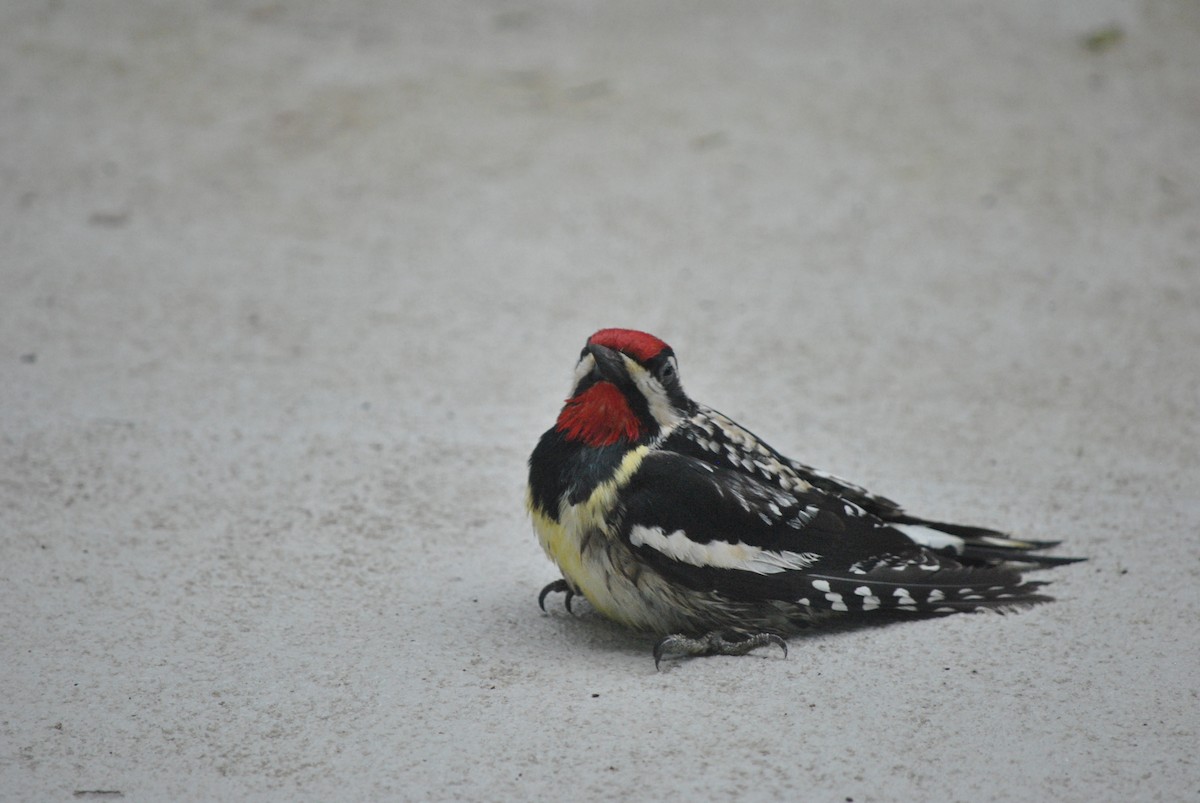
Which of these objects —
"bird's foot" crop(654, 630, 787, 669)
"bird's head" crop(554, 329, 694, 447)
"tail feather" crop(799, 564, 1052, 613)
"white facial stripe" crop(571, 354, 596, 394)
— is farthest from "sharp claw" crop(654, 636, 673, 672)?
"white facial stripe" crop(571, 354, 596, 394)

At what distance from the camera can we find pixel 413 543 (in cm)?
351

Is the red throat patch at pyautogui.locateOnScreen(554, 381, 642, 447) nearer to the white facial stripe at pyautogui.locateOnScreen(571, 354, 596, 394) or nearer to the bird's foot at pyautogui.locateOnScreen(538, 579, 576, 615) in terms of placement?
the white facial stripe at pyautogui.locateOnScreen(571, 354, 596, 394)

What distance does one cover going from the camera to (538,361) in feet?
15.6

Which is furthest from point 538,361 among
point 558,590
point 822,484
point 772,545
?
point 772,545

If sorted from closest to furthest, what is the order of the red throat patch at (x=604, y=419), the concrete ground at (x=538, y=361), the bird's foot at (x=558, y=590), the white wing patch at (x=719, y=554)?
1. the concrete ground at (x=538, y=361)
2. the white wing patch at (x=719, y=554)
3. the red throat patch at (x=604, y=419)
4. the bird's foot at (x=558, y=590)

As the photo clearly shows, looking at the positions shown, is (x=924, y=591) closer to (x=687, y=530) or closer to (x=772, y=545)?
(x=772, y=545)

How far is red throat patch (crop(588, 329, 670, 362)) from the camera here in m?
2.89

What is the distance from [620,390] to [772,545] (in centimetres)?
51

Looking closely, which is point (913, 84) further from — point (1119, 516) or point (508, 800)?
point (508, 800)

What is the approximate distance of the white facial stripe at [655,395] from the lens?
290 centimetres

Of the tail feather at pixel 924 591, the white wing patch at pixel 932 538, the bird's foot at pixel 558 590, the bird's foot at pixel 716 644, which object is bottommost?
the bird's foot at pixel 558 590

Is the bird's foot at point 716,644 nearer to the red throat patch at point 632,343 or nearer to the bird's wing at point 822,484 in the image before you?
the bird's wing at point 822,484

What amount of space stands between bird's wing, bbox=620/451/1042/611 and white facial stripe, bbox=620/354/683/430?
0.32 feet

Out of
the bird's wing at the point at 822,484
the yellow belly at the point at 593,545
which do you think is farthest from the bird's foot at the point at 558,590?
the bird's wing at the point at 822,484
